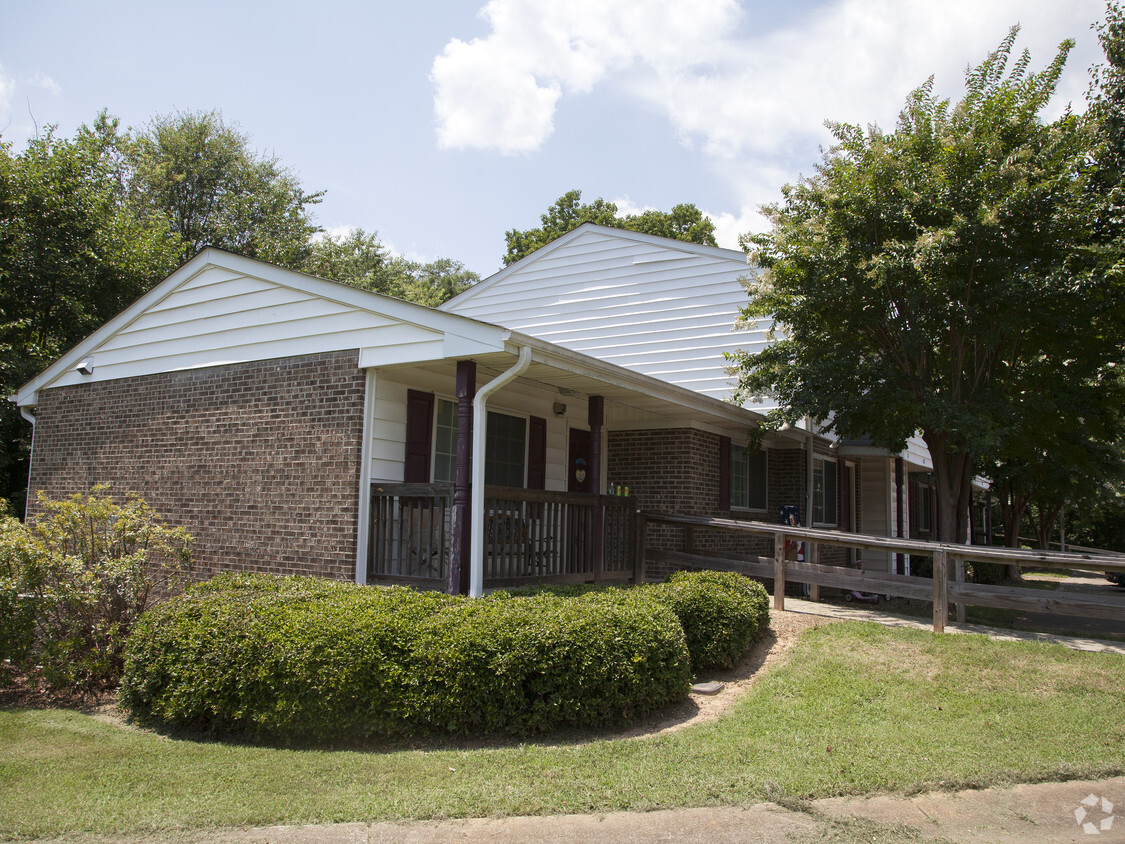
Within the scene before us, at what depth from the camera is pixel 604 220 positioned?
34.1 m

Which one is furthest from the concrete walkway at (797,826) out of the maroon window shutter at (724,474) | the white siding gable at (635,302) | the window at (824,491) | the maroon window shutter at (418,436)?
the window at (824,491)

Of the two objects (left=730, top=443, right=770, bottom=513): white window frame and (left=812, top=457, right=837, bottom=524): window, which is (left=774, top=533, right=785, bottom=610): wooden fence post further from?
(left=812, top=457, right=837, bottom=524): window

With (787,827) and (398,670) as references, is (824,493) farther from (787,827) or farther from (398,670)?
(787,827)

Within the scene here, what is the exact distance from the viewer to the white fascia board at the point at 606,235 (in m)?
14.5

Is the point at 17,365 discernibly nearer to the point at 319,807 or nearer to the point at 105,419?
the point at 105,419

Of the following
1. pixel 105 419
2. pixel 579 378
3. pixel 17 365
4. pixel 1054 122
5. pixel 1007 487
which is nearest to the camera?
pixel 579 378

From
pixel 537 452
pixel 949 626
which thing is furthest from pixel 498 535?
pixel 949 626

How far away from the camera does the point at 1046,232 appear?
9.51m

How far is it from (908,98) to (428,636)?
32.1ft

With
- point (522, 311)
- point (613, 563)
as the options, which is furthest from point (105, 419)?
point (522, 311)

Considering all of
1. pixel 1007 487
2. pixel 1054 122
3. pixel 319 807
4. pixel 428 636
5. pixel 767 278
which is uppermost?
pixel 1054 122

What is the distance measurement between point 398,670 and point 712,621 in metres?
3.04

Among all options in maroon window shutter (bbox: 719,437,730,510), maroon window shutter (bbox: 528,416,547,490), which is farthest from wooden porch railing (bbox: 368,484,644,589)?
maroon window shutter (bbox: 719,437,730,510)

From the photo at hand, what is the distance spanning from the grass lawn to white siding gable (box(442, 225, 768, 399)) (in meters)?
8.11
